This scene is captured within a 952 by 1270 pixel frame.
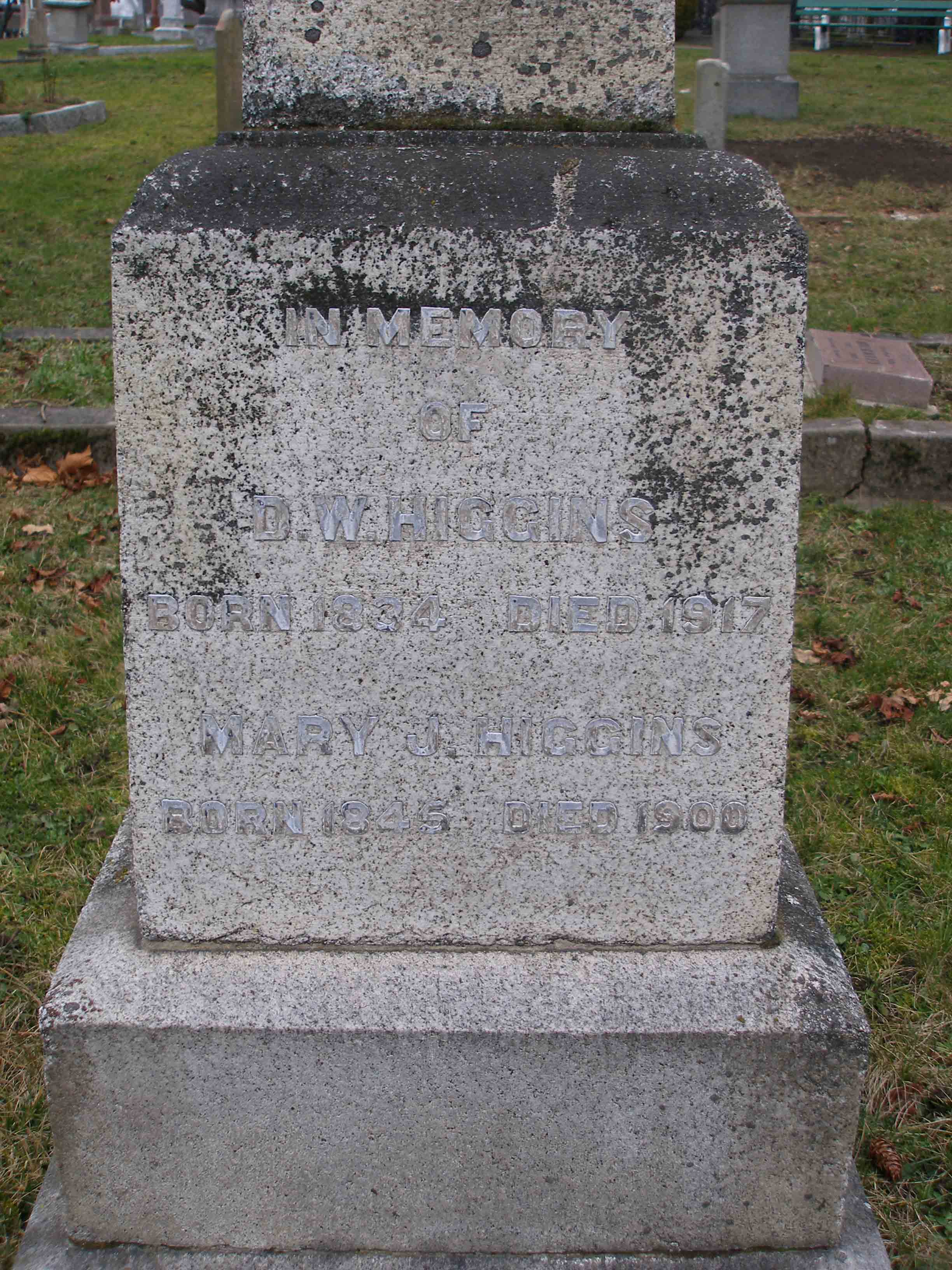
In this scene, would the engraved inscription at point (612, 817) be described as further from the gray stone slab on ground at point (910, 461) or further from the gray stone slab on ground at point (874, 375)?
the gray stone slab on ground at point (874, 375)

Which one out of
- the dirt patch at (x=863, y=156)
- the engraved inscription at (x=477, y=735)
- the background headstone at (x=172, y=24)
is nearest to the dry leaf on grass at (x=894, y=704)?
the engraved inscription at (x=477, y=735)

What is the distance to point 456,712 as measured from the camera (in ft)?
6.06

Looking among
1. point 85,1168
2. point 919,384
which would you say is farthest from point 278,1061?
point 919,384

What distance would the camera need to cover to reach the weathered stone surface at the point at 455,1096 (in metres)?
1.86

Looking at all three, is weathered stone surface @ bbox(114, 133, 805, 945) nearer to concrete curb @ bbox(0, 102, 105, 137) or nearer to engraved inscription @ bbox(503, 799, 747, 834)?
engraved inscription @ bbox(503, 799, 747, 834)

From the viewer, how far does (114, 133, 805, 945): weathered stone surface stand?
1640 mm

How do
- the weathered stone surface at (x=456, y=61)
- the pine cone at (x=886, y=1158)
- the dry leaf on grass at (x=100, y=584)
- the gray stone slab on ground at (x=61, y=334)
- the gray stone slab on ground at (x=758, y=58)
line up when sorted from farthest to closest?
the gray stone slab on ground at (x=758, y=58) → the gray stone slab on ground at (x=61, y=334) → the dry leaf on grass at (x=100, y=584) → the pine cone at (x=886, y=1158) → the weathered stone surface at (x=456, y=61)

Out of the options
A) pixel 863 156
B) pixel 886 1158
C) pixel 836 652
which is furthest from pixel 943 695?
pixel 863 156

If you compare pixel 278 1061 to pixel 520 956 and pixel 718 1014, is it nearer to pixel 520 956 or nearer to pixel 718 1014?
pixel 520 956

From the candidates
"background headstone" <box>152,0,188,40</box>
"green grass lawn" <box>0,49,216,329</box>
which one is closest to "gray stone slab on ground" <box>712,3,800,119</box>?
"green grass lawn" <box>0,49,216,329</box>

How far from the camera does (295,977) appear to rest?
75.2 inches

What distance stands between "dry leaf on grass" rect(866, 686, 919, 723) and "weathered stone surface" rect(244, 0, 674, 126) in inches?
93.9

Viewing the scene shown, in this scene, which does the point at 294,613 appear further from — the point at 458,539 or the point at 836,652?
the point at 836,652

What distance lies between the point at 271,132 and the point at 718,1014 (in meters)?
1.49
